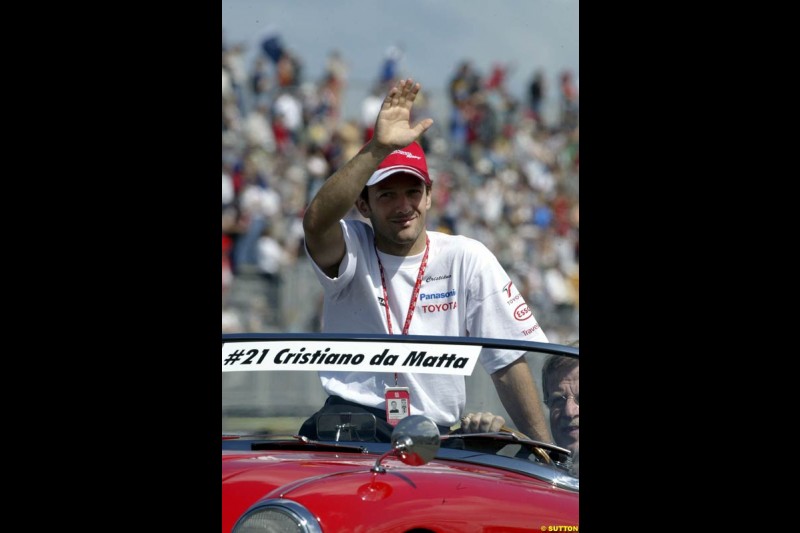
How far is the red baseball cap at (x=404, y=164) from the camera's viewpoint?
3758 millimetres

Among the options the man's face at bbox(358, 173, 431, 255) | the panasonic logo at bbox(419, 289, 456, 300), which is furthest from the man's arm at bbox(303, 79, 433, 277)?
the panasonic logo at bbox(419, 289, 456, 300)

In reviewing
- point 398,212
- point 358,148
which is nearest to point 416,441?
point 398,212

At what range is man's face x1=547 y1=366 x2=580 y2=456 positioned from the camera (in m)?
3.03

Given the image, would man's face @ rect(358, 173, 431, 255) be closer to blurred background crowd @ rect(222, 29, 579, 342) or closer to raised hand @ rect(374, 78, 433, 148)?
raised hand @ rect(374, 78, 433, 148)

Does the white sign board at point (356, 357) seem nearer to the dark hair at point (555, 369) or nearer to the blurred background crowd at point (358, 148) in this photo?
the dark hair at point (555, 369)

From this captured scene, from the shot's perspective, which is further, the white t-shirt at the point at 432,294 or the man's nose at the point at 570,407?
the white t-shirt at the point at 432,294

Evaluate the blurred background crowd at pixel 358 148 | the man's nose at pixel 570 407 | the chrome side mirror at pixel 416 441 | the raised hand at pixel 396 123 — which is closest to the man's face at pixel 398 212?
the raised hand at pixel 396 123

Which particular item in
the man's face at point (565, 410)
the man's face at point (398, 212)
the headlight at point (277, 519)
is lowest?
the headlight at point (277, 519)

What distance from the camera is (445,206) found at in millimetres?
13281

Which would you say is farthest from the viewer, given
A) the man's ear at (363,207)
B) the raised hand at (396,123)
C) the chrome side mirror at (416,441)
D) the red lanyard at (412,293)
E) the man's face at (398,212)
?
the man's ear at (363,207)

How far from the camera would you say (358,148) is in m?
13.4
